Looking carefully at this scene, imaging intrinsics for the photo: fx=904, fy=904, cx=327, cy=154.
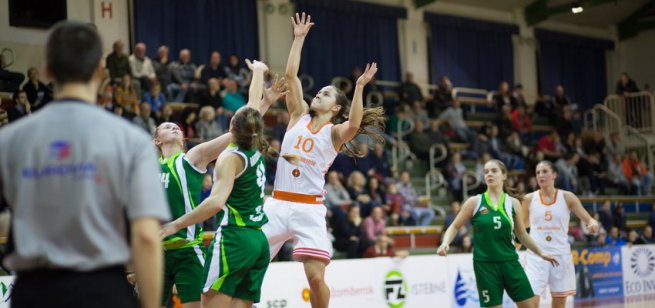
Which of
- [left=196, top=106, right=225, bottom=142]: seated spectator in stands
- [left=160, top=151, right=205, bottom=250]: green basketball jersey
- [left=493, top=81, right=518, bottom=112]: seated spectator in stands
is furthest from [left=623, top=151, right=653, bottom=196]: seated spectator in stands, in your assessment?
[left=160, top=151, right=205, bottom=250]: green basketball jersey

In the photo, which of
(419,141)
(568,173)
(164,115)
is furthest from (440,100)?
(164,115)

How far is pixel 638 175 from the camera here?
22.6 m

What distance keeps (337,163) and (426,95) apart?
254 inches

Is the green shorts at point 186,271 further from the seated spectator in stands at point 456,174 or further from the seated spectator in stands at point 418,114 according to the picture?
the seated spectator in stands at point 418,114

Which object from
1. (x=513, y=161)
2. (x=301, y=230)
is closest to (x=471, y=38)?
(x=513, y=161)

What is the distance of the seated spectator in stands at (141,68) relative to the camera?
1494 cm

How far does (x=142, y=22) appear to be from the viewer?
1742cm

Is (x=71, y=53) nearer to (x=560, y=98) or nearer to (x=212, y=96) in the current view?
(x=212, y=96)

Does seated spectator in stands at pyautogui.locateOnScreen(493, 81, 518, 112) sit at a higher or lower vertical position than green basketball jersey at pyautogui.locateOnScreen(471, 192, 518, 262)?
higher

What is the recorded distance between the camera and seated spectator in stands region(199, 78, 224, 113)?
50.6 ft

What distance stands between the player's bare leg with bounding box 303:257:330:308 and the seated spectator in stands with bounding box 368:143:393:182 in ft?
33.6

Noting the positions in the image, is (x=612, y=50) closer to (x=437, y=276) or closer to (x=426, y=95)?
(x=426, y=95)

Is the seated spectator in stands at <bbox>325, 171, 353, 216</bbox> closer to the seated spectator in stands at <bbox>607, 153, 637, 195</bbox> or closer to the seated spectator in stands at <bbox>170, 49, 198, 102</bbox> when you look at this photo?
the seated spectator in stands at <bbox>170, 49, 198, 102</bbox>

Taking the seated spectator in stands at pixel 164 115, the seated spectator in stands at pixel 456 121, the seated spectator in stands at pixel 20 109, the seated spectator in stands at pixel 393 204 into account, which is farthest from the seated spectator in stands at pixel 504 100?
the seated spectator in stands at pixel 20 109
